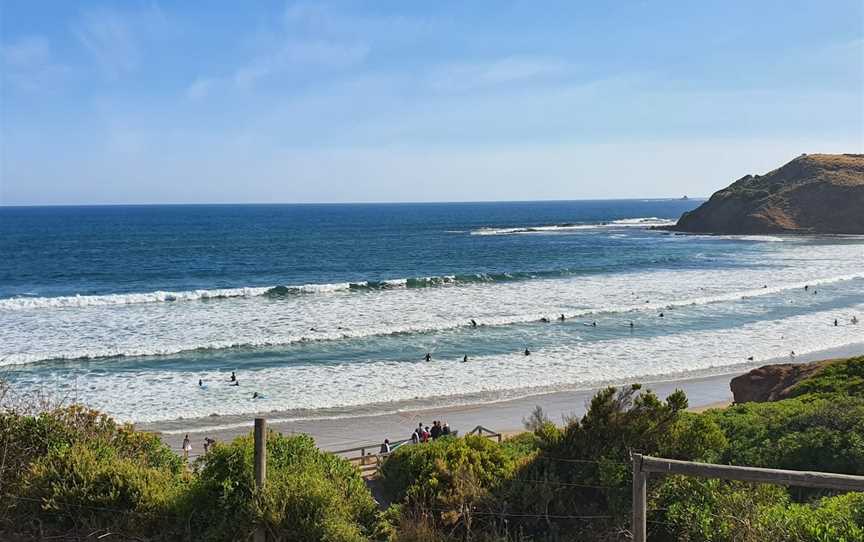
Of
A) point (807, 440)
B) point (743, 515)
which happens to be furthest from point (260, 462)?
point (807, 440)

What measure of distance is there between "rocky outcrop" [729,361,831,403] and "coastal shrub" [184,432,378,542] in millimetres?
15570

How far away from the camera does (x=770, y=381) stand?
2181 centimetres

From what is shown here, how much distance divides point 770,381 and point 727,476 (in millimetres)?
17646

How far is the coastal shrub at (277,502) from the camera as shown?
7438 mm

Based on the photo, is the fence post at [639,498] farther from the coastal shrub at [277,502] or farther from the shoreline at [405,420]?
the shoreline at [405,420]

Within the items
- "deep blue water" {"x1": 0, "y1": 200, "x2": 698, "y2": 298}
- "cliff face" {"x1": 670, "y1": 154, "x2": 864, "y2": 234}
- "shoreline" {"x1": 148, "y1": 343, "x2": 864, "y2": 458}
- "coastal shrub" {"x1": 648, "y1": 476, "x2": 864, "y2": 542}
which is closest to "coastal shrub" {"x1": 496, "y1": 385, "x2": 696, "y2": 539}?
"coastal shrub" {"x1": 648, "y1": 476, "x2": 864, "y2": 542}

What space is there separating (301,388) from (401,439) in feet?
22.3

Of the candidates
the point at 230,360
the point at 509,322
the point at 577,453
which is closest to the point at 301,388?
the point at 230,360

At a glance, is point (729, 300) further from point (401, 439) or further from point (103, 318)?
point (103, 318)

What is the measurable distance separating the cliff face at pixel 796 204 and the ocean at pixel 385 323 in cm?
3434

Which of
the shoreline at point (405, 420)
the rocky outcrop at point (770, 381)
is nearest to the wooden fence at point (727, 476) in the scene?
the shoreline at point (405, 420)

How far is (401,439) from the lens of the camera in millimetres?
20812

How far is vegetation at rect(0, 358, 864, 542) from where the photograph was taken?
7465mm

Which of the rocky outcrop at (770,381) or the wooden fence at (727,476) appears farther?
the rocky outcrop at (770,381)
